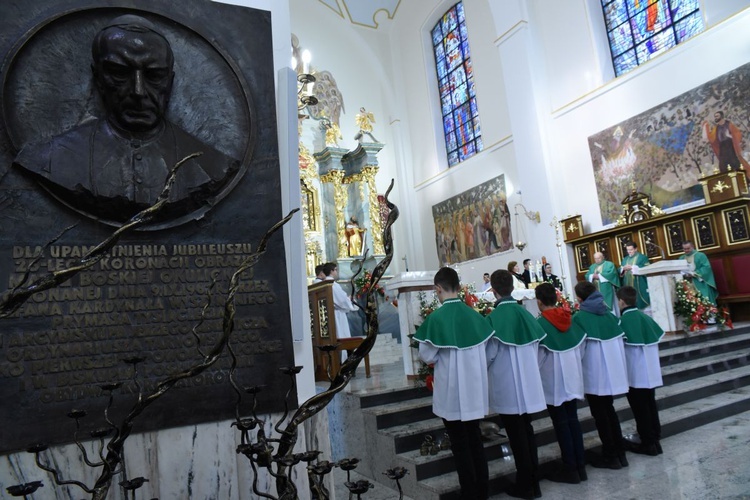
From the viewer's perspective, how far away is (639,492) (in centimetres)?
362

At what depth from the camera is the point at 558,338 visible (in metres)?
4.21

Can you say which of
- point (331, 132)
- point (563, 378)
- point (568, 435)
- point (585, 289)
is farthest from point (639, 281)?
point (331, 132)

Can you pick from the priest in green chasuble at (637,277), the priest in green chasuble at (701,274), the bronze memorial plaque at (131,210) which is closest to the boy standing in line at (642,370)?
the bronze memorial plaque at (131,210)

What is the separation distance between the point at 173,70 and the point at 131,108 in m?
0.35

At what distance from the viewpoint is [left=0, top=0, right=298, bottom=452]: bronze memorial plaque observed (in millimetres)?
2467

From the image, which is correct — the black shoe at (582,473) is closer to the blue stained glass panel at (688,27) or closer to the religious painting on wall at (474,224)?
the blue stained glass panel at (688,27)

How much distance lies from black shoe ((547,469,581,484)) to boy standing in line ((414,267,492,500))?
0.83 meters

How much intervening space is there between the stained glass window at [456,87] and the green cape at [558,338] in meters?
12.5

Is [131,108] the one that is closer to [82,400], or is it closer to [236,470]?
[82,400]

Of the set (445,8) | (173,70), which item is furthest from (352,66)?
(173,70)

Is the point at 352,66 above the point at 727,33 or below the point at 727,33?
above

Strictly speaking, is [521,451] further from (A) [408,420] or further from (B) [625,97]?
(B) [625,97]

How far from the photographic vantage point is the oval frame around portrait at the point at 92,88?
8.41 ft

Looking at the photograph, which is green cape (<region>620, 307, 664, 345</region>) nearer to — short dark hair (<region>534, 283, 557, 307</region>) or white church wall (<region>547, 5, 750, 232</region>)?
short dark hair (<region>534, 283, 557, 307</region>)
